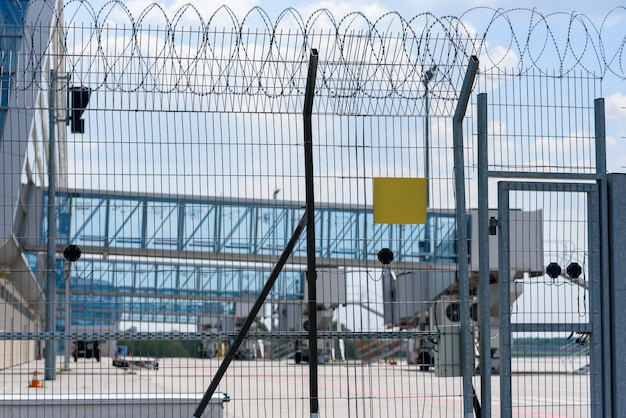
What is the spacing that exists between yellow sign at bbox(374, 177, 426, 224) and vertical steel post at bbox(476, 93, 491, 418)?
1.99 feet

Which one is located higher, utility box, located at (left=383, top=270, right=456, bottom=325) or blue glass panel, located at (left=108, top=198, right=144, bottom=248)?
blue glass panel, located at (left=108, top=198, right=144, bottom=248)

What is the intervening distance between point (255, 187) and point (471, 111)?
93.0 inches

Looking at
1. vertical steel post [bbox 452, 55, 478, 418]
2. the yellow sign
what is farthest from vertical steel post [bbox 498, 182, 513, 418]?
the yellow sign

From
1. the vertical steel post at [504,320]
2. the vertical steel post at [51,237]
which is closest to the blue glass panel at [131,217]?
the vertical steel post at [51,237]

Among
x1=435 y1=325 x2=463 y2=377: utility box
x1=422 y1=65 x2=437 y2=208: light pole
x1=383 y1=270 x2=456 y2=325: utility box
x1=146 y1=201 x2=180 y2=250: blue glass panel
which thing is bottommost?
x1=435 y1=325 x2=463 y2=377: utility box

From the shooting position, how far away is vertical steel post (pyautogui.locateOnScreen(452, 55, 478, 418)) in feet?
33.6

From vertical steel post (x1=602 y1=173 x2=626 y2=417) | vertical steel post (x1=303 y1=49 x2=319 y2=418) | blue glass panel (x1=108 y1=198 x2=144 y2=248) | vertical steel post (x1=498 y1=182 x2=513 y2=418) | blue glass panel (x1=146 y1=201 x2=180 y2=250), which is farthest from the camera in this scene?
blue glass panel (x1=146 y1=201 x2=180 y2=250)

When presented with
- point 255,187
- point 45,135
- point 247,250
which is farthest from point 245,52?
point 45,135

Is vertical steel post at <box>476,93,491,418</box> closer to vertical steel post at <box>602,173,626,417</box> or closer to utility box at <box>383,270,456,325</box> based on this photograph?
utility box at <box>383,270,456,325</box>

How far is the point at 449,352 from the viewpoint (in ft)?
34.1

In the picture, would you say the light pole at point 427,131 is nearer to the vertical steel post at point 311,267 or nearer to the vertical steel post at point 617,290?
the vertical steel post at point 311,267

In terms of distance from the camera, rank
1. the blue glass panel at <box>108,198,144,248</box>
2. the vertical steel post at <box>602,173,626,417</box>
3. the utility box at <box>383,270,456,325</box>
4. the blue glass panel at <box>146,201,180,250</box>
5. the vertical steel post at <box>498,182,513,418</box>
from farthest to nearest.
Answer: the blue glass panel at <box>146,201,180,250</box> → the blue glass panel at <box>108,198,144,248</box> → the utility box at <box>383,270,456,325</box> → the vertical steel post at <box>602,173,626,417</box> → the vertical steel post at <box>498,182,513,418</box>

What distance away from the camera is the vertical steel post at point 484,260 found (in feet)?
33.8

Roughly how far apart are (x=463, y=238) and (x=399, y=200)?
2.44ft
